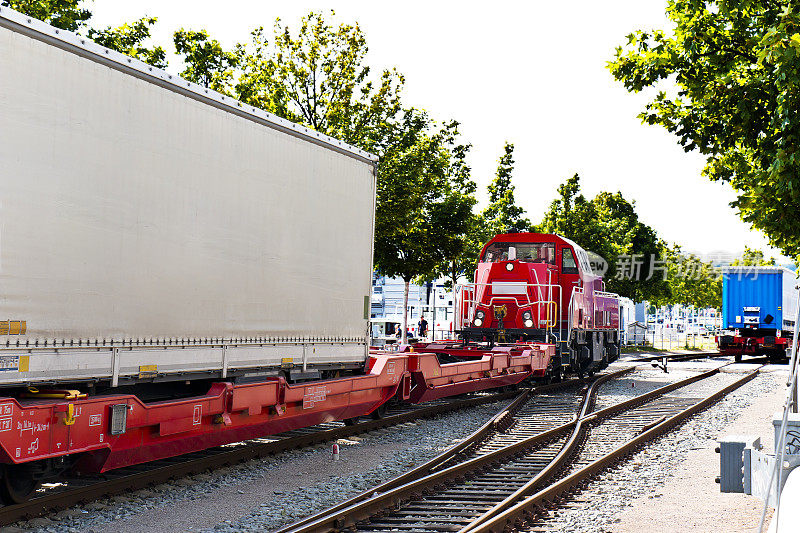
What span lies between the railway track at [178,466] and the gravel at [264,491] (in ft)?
0.35

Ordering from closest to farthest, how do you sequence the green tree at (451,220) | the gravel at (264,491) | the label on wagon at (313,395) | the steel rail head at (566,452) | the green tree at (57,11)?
1. the gravel at (264,491)
2. the steel rail head at (566,452)
3. the label on wagon at (313,395)
4. the green tree at (57,11)
5. the green tree at (451,220)

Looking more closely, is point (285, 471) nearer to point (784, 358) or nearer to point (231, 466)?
point (231, 466)

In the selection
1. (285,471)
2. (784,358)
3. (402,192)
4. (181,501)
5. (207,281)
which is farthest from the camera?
(784,358)

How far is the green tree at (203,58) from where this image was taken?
21.6 metres

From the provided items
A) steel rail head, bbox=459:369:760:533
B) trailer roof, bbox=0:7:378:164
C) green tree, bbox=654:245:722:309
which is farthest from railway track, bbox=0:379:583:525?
green tree, bbox=654:245:722:309

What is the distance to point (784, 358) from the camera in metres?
34.1

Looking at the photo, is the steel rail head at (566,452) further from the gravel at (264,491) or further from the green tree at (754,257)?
the green tree at (754,257)

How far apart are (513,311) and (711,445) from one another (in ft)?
25.1

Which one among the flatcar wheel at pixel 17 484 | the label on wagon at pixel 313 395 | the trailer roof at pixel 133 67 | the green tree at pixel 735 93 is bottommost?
the flatcar wheel at pixel 17 484

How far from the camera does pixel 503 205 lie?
34000 mm

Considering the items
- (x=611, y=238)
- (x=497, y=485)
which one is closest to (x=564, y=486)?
(x=497, y=485)

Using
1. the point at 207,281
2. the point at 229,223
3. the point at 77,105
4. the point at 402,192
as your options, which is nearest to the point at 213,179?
the point at 229,223

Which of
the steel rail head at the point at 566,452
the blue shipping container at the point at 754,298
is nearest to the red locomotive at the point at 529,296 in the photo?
the steel rail head at the point at 566,452

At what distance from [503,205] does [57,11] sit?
Answer: 823 inches
